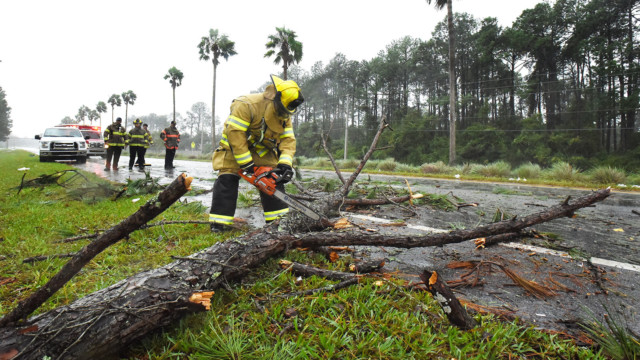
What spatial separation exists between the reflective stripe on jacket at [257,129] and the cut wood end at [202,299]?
174 centimetres

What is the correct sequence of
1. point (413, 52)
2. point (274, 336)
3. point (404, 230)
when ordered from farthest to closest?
point (413, 52), point (404, 230), point (274, 336)

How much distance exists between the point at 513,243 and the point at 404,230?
106 centimetres

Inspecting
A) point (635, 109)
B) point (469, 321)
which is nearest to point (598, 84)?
point (635, 109)

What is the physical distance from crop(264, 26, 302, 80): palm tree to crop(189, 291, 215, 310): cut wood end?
22.0 m

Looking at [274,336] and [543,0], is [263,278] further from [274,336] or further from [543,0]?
[543,0]

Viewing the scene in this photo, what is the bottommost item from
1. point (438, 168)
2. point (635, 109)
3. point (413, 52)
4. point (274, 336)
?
point (274, 336)

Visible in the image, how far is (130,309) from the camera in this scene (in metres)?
1.19

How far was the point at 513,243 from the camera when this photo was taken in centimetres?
281

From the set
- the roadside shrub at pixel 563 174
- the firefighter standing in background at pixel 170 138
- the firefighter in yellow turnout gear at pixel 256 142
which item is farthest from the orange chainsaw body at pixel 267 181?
the roadside shrub at pixel 563 174

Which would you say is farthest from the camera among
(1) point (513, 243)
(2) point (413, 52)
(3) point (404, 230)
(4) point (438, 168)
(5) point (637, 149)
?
(2) point (413, 52)

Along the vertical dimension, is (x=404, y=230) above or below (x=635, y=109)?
below

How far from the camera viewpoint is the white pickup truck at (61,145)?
502 inches

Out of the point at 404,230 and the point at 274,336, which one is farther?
the point at 404,230

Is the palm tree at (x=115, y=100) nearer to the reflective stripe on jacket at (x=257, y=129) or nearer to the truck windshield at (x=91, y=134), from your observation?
the truck windshield at (x=91, y=134)
